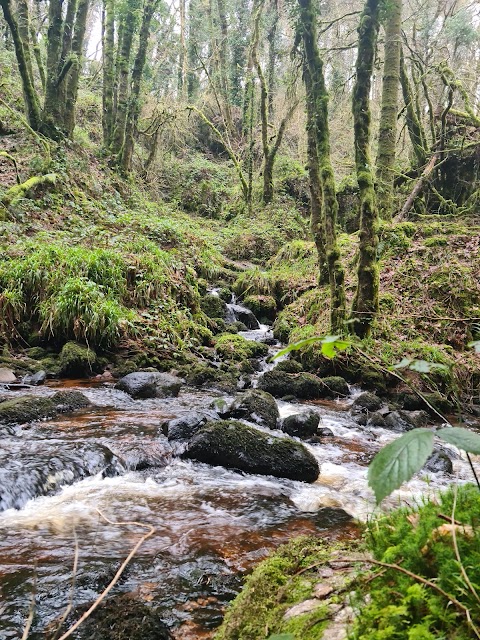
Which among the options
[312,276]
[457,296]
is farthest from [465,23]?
[457,296]

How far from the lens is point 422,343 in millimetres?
8258

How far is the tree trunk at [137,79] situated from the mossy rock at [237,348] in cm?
1092

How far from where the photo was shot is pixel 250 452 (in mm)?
4496

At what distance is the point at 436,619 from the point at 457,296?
887 centimetres

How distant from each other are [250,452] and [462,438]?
357 centimetres

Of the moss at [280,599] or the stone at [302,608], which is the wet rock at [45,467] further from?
the stone at [302,608]

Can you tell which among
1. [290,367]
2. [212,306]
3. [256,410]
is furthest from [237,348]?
[256,410]

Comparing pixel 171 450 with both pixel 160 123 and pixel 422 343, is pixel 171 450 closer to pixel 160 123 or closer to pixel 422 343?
pixel 422 343

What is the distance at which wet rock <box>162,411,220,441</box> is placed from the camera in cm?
507

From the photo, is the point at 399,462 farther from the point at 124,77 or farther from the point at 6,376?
the point at 124,77

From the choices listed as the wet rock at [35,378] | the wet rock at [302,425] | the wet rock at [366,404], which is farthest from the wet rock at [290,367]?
the wet rock at [35,378]

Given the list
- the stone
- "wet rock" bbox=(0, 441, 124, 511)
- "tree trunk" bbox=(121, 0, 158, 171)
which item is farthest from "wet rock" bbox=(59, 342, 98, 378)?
"tree trunk" bbox=(121, 0, 158, 171)

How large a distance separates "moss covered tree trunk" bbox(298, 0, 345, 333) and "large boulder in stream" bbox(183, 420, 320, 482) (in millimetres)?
4220

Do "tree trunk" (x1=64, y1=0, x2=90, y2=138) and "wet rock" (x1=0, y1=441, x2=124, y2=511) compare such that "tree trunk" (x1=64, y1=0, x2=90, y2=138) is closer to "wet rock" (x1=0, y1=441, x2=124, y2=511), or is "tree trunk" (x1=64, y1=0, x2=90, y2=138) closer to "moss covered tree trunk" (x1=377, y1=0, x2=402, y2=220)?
"moss covered tree trunk" (x1=377, y1=0, x2=402, y2=220)
